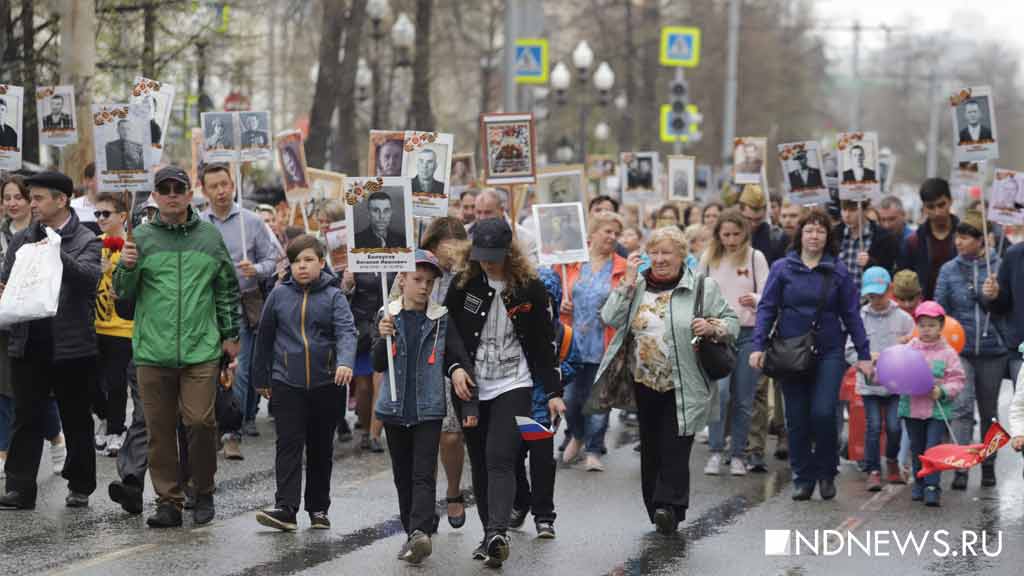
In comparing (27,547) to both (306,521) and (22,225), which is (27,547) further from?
(22,225)

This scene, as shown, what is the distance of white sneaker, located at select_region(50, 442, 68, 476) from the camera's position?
36.0 feet

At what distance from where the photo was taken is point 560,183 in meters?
14.9

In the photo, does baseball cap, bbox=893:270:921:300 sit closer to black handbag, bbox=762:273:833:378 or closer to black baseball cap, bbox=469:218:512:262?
black handbag, bbox=762:273:833:378

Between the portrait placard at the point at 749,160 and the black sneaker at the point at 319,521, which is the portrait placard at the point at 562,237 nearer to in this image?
the black sneaker at the point at 319,521

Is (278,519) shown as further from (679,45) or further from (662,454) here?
(679,45)

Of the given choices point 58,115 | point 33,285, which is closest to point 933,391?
point 33,285

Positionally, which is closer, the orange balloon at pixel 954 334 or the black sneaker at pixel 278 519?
the black sneaker at pixel 278 519

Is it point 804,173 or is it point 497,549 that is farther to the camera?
point 804,173

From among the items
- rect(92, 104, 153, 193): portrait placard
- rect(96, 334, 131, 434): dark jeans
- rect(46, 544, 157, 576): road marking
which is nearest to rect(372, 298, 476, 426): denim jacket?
rect(46, 544, 157, 576): road marking

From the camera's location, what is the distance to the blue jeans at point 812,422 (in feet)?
34.6

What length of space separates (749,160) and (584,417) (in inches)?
207

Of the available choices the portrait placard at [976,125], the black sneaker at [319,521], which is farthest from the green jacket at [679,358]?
the portrait placard at [976,125]

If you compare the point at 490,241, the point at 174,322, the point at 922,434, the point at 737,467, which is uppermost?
the point at 490,241

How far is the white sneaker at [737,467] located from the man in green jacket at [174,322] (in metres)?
4.11
